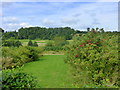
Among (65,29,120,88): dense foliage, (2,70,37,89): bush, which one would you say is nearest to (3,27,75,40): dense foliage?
(65,29,120,88): dense foliage

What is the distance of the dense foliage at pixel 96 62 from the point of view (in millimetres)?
5091

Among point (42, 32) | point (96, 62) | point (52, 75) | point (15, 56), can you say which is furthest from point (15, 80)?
point (42, 32)

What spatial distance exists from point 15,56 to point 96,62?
8.40 meters

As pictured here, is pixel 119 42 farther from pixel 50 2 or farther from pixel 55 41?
pixel 55 41

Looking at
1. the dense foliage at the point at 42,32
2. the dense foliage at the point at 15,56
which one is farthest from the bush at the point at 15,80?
the dense foliage at the point at 42,32

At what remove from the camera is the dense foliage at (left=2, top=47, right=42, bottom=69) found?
33.7ft

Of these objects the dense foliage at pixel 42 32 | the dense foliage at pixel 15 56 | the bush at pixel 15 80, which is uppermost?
the dense foliage at pixel 42 32

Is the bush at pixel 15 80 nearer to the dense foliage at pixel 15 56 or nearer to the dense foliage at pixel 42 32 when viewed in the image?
the dense foliage at pixel 15 56

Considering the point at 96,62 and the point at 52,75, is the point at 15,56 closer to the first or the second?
the point at 52,75

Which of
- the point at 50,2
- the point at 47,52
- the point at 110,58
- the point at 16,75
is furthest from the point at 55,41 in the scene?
the point at 16,75

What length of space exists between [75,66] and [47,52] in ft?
61.0

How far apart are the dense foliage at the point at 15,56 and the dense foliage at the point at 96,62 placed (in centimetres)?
435

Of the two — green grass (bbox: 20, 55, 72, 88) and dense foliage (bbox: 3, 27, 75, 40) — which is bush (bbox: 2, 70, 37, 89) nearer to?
green grass (bbox: 20, 55, 72, 88)

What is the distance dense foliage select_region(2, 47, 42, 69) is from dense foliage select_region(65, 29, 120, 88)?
4.35m
